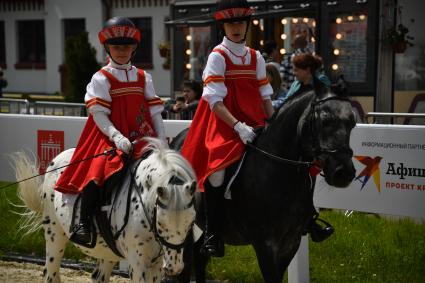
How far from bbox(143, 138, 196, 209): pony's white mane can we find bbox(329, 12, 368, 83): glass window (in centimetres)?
837

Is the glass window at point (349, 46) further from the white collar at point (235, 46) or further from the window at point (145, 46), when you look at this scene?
the window at point (145, 46)

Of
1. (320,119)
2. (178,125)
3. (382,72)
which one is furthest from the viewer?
(382,72)

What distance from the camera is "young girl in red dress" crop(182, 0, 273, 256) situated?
5.95 metres

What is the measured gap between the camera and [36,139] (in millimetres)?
9305

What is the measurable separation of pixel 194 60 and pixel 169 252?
1087 cm

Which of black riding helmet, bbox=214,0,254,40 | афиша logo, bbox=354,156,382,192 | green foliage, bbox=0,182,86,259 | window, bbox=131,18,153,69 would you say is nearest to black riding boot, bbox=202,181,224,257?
black riding helmet, bbox=214,0,254,40

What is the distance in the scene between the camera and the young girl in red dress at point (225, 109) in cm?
595

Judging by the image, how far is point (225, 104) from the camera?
6.13 m

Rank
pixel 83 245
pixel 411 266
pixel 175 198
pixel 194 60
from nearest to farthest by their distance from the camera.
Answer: pixel 175 198 → pixel 83 245 → pixel 411 266 → pixel 194 60

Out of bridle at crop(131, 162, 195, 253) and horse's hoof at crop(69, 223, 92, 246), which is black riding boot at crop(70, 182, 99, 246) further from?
bridle at crop(131, 162, 195, 253)

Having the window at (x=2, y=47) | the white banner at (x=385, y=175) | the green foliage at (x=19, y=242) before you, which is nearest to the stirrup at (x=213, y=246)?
the white banner at (x=385, y=175)

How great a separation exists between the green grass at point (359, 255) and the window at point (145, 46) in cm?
2332

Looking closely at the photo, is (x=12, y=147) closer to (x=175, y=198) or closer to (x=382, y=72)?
(x=175, y=198)

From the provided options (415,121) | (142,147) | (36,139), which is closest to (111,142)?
(142,147)
